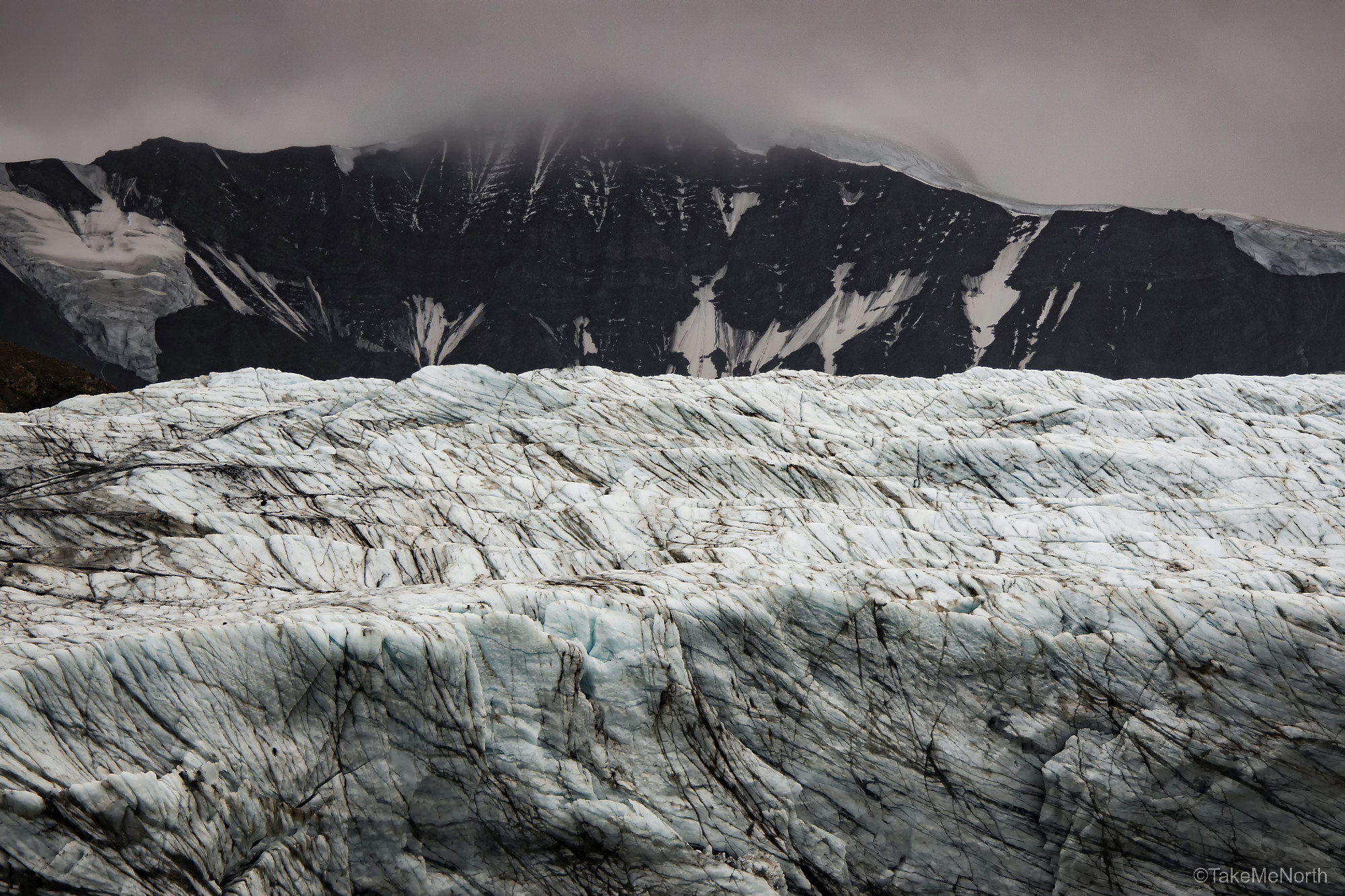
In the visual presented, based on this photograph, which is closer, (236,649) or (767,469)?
(236,649)

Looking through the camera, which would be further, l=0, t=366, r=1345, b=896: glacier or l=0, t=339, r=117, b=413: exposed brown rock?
l=0, t=339, r=117, b=413: exposed brown rock

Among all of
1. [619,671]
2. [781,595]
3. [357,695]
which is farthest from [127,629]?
[781,595]

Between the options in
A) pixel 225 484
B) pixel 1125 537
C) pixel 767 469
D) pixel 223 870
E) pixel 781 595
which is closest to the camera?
pixel 223 870

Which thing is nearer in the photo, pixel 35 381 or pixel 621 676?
pixel 621 676

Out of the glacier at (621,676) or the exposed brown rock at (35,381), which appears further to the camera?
the exposed brown rock at (35,381)

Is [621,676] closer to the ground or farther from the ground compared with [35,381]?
farther from the ground

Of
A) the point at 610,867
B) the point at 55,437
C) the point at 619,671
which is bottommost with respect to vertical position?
the point at 610,867

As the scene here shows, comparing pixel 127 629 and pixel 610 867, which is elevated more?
pixel 127 629

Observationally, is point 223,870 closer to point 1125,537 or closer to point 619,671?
point 619,671
